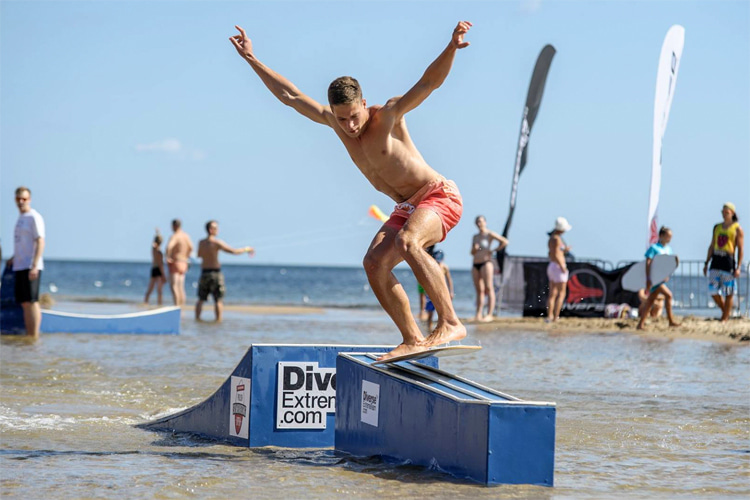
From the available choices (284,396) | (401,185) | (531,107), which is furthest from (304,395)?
(531,107)

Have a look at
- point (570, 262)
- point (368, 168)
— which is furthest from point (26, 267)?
point (570, 262)

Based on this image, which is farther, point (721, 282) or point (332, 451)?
point (721, 282)

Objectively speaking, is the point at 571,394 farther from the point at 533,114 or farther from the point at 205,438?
the point at 533,114

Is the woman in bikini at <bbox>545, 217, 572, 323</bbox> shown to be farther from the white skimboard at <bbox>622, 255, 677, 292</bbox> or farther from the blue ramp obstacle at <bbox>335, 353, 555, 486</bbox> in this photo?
the blue ramp obstacle at <bbox>335, 353, 555, 486</bbox>

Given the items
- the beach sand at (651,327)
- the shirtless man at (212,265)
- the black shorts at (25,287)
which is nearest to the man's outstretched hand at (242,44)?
the black shorts at (25,287)

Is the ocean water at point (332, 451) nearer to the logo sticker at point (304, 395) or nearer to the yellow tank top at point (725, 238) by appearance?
the logo sticker at point (304, 395)

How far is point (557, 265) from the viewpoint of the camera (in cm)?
1758

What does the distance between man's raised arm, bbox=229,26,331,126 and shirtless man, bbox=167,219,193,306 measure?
47.5 feet

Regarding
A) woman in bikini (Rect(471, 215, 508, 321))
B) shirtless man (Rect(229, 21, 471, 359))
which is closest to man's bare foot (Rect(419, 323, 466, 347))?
shirtless man (Rect(229, 21, 471, 359))

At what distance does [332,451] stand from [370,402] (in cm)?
66

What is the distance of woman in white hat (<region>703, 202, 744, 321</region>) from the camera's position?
15.0 metres

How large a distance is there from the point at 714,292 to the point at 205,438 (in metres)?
11.5

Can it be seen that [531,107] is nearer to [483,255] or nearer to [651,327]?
[483,255]

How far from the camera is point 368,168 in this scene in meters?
5.65
